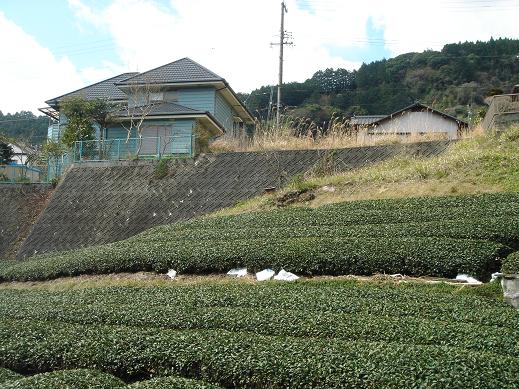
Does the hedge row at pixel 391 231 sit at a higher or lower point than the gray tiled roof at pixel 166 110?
lower

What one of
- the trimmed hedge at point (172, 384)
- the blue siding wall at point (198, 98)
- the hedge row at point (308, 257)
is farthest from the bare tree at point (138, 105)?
the trimmed hedge at point (172, 384)

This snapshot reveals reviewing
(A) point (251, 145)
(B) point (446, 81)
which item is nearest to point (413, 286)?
(A) point (251, 145)

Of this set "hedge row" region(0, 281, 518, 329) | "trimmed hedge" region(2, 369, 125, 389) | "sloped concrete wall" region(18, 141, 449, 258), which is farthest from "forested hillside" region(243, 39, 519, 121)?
"trimmed hedge" region(2, 369, 125, 389)

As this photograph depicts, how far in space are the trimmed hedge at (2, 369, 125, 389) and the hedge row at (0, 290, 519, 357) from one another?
2066mm

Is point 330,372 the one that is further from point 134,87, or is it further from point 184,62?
point 184,62

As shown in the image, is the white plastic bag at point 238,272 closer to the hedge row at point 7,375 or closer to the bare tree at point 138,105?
the hedge row at point 7,375

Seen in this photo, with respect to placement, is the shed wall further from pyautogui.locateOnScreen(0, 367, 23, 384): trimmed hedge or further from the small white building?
pyautogui.locateOnScreen(0, 367, 23, 384): trimmed hedge

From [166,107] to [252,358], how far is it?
1964 cm

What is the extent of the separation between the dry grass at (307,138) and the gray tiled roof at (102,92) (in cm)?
874

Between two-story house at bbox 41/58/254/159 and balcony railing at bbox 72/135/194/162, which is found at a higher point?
two-story house at bbox 41/58/254/159

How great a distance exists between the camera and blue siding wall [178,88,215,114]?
86.9 feet

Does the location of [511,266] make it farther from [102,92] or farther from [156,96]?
[102,92]

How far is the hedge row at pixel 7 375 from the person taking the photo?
7213 millimetres

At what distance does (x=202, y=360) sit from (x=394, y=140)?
13.9m
